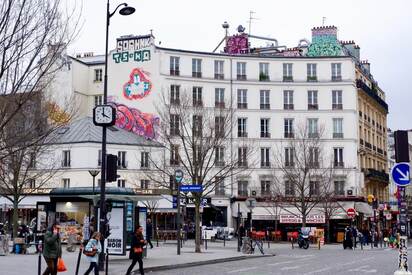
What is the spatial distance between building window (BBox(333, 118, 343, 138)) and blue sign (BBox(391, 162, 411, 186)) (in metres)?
45.0

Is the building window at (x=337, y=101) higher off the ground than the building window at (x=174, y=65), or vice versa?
the building window at (x=174, y=65)

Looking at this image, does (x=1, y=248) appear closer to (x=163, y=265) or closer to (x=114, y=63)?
(x=163, y=265)

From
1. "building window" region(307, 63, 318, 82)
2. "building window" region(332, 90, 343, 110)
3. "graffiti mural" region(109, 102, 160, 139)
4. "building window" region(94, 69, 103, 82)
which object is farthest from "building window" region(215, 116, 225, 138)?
"building window" region(94, 69, 103, 82)

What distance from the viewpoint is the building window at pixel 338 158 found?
58.7 m

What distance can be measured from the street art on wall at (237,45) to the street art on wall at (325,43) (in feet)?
22.5

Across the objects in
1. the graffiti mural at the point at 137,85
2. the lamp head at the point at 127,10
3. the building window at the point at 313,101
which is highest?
the graffiti mural at the point at 137,85

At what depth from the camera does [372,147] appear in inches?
2662

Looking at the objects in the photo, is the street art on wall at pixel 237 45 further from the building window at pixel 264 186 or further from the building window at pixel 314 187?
the building window at pixel 314 187

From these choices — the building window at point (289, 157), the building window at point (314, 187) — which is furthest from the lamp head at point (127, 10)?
the building window at point (289, 157)

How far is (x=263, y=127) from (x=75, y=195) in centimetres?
3698

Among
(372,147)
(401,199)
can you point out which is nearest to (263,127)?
(372,147)

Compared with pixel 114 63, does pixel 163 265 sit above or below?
below

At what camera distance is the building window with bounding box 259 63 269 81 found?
59750mm

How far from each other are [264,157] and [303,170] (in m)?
8.42
